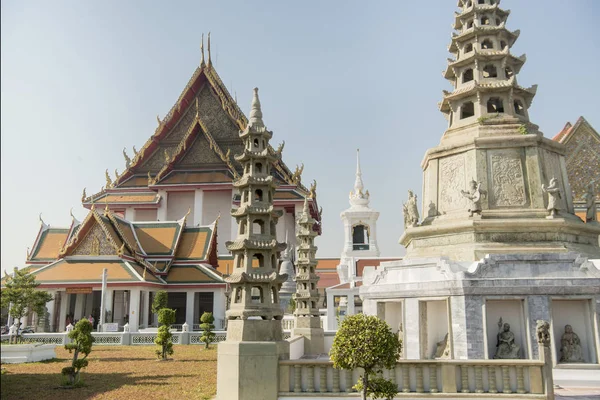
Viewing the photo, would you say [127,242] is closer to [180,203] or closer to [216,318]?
[216,318]

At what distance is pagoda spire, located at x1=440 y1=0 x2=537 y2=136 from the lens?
1545cm

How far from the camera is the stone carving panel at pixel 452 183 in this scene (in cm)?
1429

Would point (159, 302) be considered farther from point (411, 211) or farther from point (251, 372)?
point (251, 372)

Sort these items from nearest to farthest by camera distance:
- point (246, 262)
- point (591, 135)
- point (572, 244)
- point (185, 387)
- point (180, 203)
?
point (246, 262)
point (185, 387)
point (572, 244)
point (591, 135)
point (180, 203)

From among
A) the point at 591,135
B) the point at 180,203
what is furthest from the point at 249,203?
the point at 180,203

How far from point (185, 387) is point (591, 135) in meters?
23.3

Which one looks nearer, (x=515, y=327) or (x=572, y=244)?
(x=515, y=327)

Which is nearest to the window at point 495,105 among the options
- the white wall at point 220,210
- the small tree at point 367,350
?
the small tree at point 367,350

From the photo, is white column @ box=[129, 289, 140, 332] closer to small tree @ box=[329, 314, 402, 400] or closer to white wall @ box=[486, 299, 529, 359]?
white wall @ box=[486, 299, 529, 359]

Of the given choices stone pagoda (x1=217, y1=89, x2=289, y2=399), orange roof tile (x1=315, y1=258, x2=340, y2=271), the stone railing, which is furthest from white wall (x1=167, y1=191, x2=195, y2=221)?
the stone railing

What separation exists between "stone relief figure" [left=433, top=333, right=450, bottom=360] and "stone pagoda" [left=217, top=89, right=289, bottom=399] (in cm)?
406

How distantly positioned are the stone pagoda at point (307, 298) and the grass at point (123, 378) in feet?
9.27

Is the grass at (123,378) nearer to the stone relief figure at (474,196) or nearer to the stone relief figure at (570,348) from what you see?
the stone relief figure at (570,348)

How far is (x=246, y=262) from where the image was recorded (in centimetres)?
929
